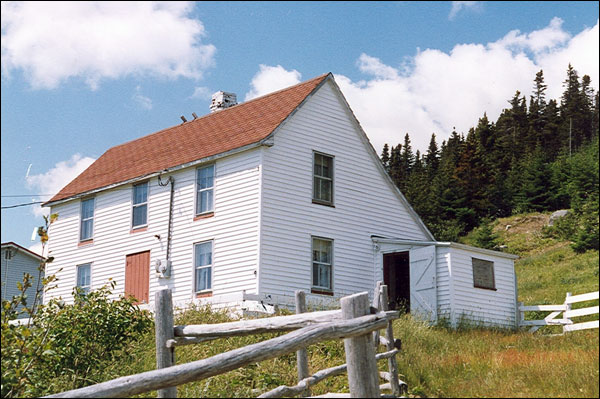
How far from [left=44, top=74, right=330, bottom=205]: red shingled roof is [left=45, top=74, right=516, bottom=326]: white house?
81 millimetres

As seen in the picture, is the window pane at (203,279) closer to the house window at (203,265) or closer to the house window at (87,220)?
the house window at (203,265)

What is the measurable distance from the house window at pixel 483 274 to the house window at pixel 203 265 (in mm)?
7910

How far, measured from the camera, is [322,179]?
22828 mm

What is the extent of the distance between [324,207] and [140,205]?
6.70 m

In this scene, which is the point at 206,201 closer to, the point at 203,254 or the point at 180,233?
the point at 180,233

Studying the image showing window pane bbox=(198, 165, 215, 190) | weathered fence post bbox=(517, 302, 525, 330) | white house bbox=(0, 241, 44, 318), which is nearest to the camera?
weathered fence post bbox=(517, 302, 525, 330)

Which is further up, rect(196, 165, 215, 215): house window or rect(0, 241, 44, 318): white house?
rect(196, 165, 215, 215): house window

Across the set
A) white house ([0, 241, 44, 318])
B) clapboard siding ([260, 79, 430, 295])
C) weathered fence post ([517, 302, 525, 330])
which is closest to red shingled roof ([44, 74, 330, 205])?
clapboard siding ([260, 79, 430, 295])

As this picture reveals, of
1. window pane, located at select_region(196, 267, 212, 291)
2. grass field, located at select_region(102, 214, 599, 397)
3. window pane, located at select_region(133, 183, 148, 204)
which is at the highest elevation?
window pane, located at select_region(133, 183, 148, 204)

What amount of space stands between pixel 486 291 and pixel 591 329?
479 inches

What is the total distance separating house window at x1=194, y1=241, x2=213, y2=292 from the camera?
72.5 ft

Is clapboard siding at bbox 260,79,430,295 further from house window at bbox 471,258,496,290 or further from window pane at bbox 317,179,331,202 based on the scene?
house window at bbox 471,258,496,290

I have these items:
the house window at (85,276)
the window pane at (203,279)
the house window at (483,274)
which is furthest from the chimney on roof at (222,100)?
the house window at (483,274)

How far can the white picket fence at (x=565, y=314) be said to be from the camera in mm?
10851
